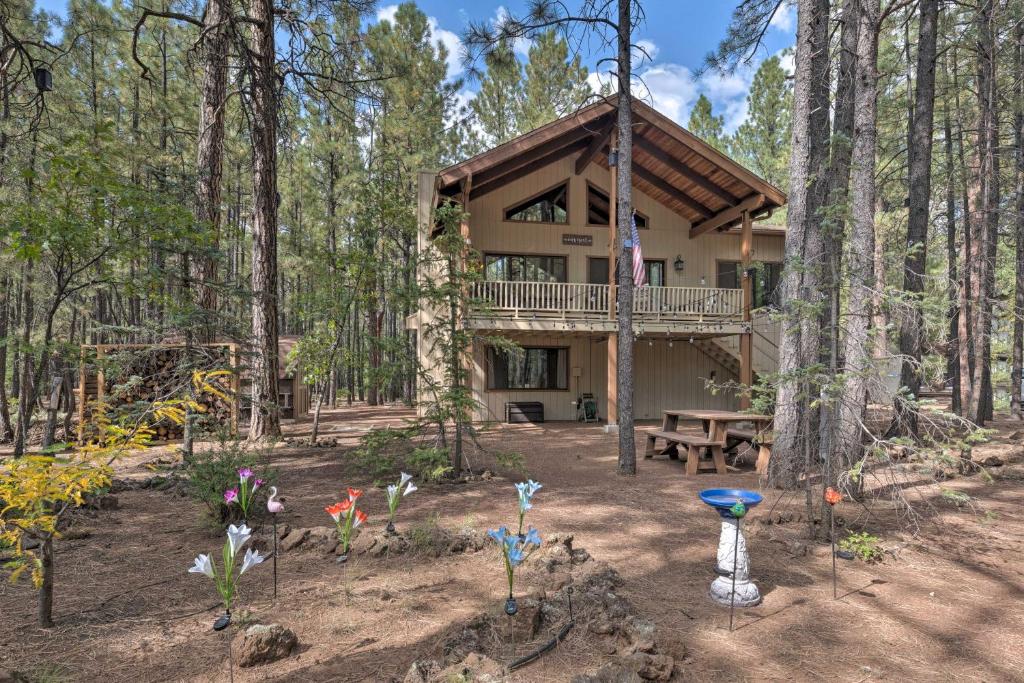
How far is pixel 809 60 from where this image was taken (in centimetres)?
623

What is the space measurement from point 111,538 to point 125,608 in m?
1.64

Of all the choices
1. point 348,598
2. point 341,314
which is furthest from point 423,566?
point 341,314

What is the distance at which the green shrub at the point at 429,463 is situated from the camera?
6.11m

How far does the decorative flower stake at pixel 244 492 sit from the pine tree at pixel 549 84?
67.2ft

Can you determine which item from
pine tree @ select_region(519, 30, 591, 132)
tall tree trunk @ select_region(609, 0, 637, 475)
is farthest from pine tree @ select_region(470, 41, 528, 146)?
tall tree trunk @ select_region(609, 0, 637, 475)

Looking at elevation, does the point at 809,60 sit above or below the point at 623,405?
above

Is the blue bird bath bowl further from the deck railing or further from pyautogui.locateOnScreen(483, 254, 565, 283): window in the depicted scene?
pyautogui.locateOnScreen(483, 254, 565, 283): window

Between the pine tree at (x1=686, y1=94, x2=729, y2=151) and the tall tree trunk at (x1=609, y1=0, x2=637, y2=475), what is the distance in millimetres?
20409

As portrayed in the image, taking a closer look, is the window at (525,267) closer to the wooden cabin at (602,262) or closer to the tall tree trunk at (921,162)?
the wooden cabin at (602,262)

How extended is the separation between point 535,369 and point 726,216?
6.61 m

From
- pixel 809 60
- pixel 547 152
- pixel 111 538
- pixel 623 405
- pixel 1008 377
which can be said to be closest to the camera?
pixel 111 538

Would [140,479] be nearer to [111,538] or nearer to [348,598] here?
[111,538]

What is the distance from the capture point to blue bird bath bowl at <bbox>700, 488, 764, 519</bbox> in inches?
130

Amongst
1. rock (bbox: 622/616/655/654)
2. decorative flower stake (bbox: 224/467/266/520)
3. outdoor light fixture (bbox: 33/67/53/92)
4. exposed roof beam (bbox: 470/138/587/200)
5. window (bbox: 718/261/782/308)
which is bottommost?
rock (bbox: 622/616/655/654)
